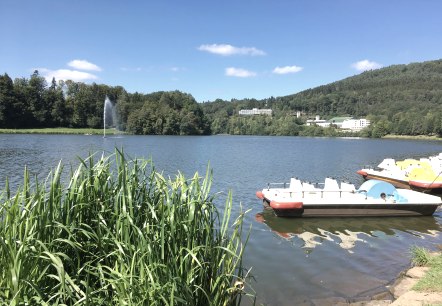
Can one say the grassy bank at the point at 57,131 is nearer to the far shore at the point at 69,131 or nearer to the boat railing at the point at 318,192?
the far shore at the point at 69,131

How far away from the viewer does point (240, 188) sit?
23094 mm

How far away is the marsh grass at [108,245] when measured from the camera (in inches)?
134

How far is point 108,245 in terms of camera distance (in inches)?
163

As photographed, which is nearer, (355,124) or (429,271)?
(429,271)

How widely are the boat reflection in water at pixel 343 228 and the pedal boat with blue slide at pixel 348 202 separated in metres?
0.28

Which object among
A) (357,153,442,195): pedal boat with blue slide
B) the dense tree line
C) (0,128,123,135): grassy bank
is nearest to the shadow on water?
(357,153,442,195): pedal boat with blue slide

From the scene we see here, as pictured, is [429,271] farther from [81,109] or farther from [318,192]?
[81,109]

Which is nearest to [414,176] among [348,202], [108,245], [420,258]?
[348,202]

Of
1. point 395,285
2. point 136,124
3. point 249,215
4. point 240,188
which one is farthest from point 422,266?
point 136,124

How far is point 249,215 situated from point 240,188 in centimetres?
699

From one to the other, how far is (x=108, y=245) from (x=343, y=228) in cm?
1181

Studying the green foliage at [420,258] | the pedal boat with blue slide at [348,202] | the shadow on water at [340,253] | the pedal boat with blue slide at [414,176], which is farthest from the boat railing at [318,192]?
the pedal boat with blue slide at [414,176]

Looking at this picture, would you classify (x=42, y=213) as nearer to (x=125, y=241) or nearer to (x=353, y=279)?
(x=125, y=241)

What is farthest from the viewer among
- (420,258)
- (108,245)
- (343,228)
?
(343,228)
